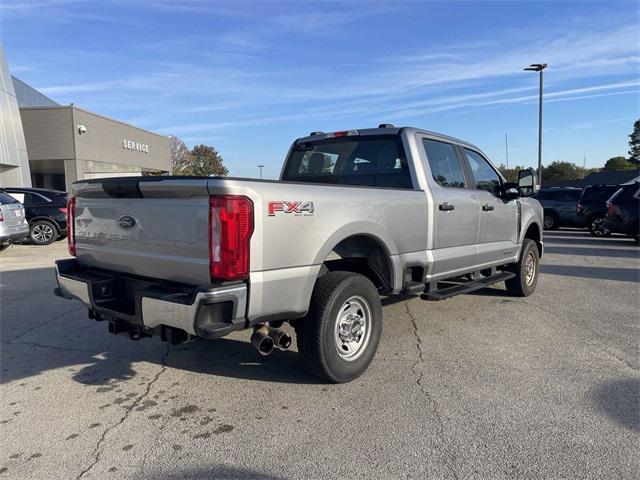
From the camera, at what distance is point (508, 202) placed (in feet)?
21.1

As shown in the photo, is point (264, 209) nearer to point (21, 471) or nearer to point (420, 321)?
point (21, 471)

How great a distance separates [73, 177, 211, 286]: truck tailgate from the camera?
10.4ft

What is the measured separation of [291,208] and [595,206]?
16695 millimetres

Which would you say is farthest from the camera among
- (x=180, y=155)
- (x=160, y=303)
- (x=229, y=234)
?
(x=180, y=155)

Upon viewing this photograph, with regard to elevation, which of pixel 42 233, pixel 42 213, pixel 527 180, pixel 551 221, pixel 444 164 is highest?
pixel 444 164

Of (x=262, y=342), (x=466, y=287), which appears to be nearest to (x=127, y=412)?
(x=262, y=342)

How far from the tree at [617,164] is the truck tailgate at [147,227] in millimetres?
66986

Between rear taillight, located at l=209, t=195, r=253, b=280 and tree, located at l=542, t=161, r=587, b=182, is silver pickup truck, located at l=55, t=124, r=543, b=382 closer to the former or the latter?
rear taillight, located at l=209, t=195, r=253, b=280

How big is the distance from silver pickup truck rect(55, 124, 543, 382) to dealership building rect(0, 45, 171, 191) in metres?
24.0

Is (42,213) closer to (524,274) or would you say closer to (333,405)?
(524,274)

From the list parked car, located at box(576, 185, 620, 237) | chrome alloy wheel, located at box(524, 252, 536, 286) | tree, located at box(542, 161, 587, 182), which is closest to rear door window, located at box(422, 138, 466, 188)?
chrome alloy wheel, located at box(524, 252, 536, 286)

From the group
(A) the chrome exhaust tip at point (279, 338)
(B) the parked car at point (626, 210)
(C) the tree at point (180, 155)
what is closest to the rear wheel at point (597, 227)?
(B) the parked car at point (626, 210)

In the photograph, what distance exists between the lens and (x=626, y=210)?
13.7m

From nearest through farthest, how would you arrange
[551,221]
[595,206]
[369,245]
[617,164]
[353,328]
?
[353,328] → [369,245] → [595,206] → [551,221] → [617,164]
